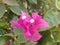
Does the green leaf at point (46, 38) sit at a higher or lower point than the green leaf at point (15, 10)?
lower

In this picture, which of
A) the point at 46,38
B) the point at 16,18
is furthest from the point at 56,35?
the point at 16,18

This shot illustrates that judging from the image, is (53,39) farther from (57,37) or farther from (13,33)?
(13,33)

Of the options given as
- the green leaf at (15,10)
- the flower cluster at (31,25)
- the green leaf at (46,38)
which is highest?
the green leaf at (15,10)

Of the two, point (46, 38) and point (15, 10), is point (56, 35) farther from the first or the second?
point (15, 10)

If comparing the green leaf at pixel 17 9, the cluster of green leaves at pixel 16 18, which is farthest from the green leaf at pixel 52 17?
the green leaf at pixel 17 9

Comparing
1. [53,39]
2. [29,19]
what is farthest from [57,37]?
[29,19]

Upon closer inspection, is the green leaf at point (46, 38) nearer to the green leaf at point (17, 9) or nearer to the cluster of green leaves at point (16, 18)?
the cluster of green leaves at point (16, 18)

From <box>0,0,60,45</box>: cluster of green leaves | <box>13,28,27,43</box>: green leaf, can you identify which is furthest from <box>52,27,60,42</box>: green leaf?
<box>13,28,27,43</box>: green leaf

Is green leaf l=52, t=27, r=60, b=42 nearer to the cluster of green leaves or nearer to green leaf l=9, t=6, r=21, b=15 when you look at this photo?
the cluster of green leaves

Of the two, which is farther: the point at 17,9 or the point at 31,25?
the point at 17,9
